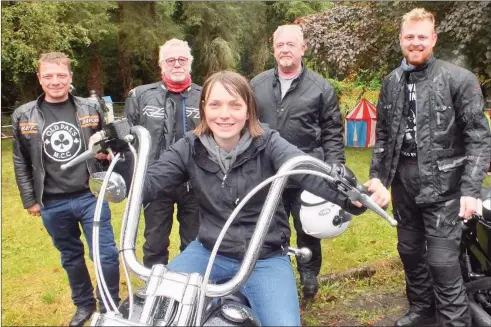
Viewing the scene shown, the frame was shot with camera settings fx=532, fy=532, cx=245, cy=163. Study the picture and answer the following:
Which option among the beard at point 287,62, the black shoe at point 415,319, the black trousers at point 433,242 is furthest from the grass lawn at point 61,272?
the beard at point 287,62

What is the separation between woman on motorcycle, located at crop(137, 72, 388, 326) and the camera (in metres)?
2.12

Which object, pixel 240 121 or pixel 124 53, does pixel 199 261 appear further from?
pixel 124 53

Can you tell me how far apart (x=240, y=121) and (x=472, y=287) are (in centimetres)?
178

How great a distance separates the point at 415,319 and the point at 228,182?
176 centimetres

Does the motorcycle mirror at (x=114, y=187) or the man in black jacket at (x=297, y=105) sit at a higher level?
the man in black jacket at (x=297, y=105)

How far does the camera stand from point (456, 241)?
2951 mm

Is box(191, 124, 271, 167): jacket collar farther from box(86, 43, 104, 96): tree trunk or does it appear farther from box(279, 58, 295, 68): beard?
box(86, 43, 104, 96): tree trunk

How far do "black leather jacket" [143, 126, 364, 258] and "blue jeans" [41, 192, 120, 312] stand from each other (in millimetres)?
1252

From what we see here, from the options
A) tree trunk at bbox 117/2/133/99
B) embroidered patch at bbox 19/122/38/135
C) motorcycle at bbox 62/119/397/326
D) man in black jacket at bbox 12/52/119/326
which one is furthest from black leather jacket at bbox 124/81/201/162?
tree trunk at bbox 117/2/133/99

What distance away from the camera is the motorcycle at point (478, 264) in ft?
9.48

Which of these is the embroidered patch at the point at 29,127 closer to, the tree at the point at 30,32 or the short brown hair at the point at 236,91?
the short brown hair at the point at 236,91

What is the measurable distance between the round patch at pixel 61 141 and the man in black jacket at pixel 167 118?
0.42 metres

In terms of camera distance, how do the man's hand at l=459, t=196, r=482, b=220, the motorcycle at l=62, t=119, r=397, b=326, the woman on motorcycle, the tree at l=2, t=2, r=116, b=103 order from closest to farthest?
the motorcycle at l=62, t=119, r=397, b=326 < the woman on motorcycle < the man's hand at l=459, t=196, r=482, b=220 < the tree at l=2, t=2, r=116, b=103

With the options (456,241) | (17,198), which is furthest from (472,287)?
(17,198)
